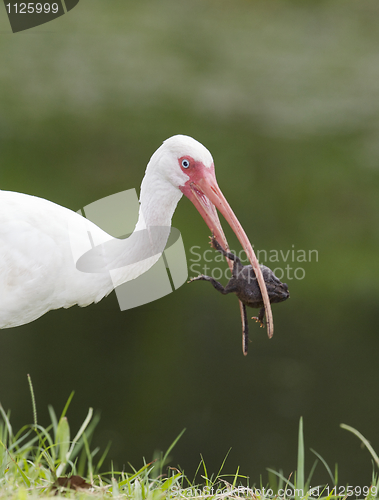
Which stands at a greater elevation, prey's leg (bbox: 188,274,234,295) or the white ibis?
the white ibis

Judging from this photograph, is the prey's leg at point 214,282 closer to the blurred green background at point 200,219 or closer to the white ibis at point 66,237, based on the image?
the white ibis at point 66,237

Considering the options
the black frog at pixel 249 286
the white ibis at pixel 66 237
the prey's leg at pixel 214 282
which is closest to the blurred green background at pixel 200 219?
the white ibis at pixel 66 237

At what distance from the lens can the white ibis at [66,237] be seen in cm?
230

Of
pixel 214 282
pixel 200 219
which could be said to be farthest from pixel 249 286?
pixel 200 219

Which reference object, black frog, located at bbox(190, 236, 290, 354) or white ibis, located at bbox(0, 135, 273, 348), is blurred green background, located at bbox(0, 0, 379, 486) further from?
black frog, located at bbox(190, 236, 290, 354)

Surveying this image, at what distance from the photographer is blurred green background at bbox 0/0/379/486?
15.8 feet

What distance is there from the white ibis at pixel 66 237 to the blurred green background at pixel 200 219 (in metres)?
2.66

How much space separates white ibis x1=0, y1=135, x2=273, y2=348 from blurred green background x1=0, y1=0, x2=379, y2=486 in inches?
105

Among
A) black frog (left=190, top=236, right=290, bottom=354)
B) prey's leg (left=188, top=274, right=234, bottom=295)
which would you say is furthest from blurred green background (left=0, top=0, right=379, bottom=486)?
prey's leg (left=188, top=274, right=234, bottom=295)

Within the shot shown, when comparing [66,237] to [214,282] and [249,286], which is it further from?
[249,286]

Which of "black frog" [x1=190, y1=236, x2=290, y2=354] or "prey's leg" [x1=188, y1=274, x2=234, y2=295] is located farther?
"black frog" [x1=190, y1=236, x2=290, y2=354]

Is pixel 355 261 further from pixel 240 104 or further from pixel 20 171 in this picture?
pixel 20 171

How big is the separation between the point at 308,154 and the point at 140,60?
7.72 feet

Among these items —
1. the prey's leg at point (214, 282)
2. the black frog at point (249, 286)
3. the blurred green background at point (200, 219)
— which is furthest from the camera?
the blurred green background at point (200, 219)
